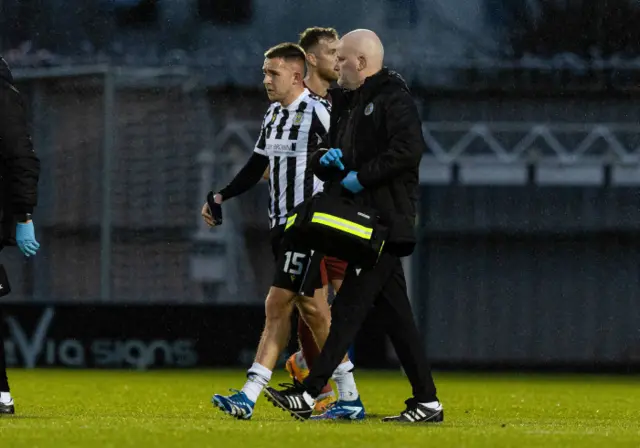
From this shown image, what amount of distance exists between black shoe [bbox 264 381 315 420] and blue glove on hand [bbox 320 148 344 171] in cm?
95

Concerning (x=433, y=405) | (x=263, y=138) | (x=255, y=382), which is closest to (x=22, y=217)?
(x=263, y=138)

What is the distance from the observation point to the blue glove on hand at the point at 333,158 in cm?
786

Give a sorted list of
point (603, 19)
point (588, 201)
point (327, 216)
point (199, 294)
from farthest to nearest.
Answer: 1. point (603, 19)
2. point (199, 294)
3. point (588, 201)
4. point (327, 216)

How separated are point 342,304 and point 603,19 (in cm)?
1360

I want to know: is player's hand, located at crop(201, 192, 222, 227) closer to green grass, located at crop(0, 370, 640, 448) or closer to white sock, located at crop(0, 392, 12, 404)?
green grass, located at crop(0, 370, 640, 448)

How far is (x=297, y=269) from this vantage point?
8.24 metres

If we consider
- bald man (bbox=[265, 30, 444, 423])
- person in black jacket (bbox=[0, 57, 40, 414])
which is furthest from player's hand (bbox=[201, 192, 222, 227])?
bald man (bbox=[265, 30, 444, 423])

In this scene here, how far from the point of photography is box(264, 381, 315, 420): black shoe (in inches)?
309

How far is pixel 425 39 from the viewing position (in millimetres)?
19938

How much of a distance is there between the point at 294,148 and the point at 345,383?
1.13m

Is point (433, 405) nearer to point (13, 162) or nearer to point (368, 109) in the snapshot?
point (368, 109)

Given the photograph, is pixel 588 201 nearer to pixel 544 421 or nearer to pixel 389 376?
pixel 389 376

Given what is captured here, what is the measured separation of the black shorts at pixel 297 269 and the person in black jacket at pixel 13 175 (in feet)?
3.83

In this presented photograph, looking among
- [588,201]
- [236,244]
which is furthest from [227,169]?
[588,201]
